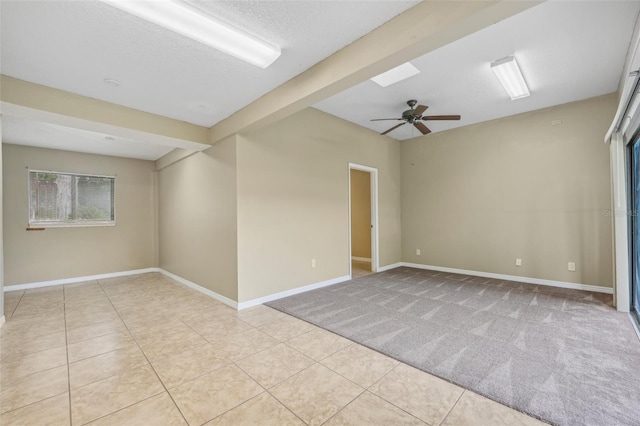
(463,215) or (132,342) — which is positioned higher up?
(463,215)

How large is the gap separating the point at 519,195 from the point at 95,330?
20.8ft

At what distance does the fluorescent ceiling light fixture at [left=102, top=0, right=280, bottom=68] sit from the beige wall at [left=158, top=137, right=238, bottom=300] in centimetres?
157

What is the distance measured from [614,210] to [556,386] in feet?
8.55

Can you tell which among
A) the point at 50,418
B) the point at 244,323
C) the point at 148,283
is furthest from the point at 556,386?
the point at 148,283

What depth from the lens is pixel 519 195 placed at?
4598 millimetres

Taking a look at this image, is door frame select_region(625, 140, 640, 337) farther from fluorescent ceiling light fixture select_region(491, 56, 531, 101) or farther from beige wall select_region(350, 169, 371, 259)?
beige wall select_region(350, 169, 371, 259)

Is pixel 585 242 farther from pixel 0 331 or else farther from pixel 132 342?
pixel 0 331

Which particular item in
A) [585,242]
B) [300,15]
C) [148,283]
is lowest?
[148,283]

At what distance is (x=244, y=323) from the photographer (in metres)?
3.06

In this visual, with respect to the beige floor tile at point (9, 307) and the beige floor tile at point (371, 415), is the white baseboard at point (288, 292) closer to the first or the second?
the beige floor tile at point (371, 415)

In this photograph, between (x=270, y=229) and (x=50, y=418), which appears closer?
(x=50, y=418)

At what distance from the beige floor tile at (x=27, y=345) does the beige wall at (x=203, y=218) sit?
1.71 meters

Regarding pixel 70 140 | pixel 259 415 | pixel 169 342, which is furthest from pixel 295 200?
pixel 70 140

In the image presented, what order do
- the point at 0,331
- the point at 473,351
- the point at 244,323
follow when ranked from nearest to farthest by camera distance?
the point at 473,351
the point at 0,331
the point at 244,323
